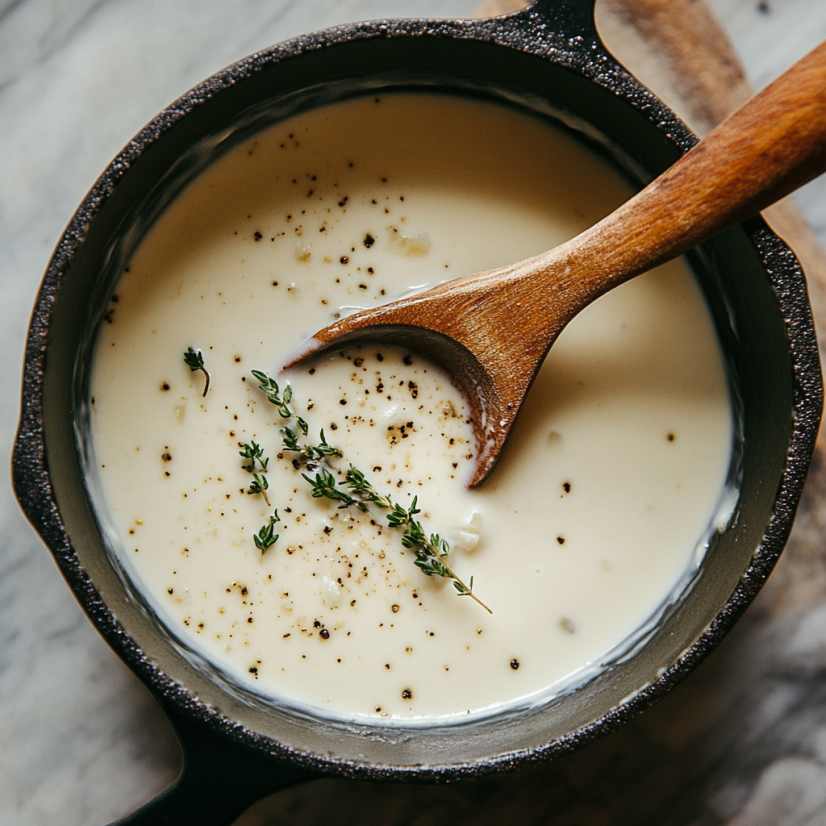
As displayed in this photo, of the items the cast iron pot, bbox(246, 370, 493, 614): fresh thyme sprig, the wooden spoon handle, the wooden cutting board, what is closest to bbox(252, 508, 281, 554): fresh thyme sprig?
bbox(246, 370, 493, 614): fresh thyme sprig

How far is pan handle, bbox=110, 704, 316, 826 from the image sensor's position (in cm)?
116

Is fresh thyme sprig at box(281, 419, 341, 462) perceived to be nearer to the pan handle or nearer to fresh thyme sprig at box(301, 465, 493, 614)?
fresh thyme sprig at box(301, 465, 493, 614)

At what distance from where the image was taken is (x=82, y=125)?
1.35 metres

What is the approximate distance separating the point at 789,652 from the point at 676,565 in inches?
6.7

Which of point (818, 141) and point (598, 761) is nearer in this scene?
point (818, 141)

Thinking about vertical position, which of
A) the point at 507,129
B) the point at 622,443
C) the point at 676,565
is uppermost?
Result: the point at 507,129

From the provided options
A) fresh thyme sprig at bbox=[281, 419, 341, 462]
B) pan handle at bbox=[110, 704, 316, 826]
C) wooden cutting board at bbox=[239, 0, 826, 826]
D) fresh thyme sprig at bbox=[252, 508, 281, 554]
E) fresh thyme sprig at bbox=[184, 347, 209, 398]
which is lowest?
wooden cutting board at bbox=[239, 0, 826, 826]

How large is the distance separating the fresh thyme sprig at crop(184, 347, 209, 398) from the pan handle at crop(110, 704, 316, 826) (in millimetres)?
365

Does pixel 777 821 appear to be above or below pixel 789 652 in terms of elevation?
below

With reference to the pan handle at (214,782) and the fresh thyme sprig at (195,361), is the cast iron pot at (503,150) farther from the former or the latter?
the fresh thyme sprig at (195,361)

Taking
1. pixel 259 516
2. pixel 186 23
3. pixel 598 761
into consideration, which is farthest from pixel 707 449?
pixel 186 23

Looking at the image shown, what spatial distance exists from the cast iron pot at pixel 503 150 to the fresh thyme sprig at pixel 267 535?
146 mm

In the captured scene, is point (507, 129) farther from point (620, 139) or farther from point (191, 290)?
point (191, 290)

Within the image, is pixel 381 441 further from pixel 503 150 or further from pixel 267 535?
pixel 503 150
